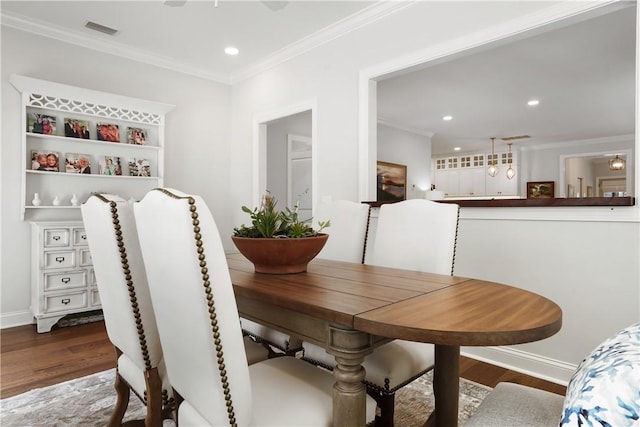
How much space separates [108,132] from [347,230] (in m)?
2.85

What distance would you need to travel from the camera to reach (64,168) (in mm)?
3562

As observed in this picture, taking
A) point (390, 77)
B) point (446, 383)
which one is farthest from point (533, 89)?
point (446, 383)

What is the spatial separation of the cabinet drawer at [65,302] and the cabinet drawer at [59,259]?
0.25 metres

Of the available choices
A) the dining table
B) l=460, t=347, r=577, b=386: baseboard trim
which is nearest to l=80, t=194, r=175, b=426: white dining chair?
the dining table

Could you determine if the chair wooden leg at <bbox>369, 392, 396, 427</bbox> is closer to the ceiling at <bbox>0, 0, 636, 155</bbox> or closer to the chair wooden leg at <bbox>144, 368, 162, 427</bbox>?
the chair wooden leg at <bbox>144, 368, 162, 427</bbox>

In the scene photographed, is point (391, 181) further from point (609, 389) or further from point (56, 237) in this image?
point (609, 389)

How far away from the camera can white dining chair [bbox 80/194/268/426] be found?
1147mm

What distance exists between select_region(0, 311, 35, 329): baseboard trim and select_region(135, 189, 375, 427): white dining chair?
3215 millimetres

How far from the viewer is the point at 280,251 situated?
4.94 ft

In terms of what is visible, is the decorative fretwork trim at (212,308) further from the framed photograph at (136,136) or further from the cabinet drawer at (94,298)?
the framed photograph at (136,136)

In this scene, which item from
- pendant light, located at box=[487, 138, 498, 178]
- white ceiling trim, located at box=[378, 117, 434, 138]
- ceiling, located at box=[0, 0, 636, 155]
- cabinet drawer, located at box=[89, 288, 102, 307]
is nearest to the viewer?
ceiling, located at box=[0, 0, 636, 155]

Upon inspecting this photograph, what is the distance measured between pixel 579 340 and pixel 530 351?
294 millimetres

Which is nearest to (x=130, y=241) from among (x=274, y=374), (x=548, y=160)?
(x=274, y=374)

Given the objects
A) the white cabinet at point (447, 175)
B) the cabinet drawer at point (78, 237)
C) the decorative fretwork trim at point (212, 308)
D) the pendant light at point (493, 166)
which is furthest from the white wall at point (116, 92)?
the white cabinet at point (447, 175)
